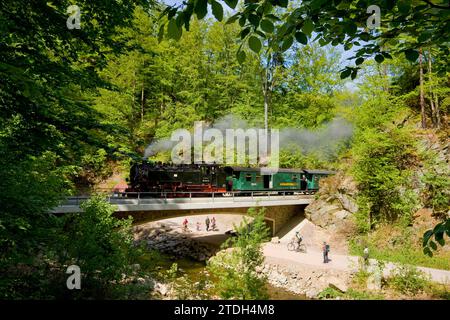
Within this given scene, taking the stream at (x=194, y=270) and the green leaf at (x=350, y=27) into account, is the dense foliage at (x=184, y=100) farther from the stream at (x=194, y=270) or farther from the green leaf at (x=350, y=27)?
the stream at (x=194, y=270)

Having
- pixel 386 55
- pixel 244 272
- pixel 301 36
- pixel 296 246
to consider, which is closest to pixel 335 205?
pixel 296 246

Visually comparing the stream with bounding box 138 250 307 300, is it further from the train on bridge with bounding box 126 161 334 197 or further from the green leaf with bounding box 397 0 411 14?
the green leaf with bounding box 397 0 411 14

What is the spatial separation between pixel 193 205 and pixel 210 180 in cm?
437

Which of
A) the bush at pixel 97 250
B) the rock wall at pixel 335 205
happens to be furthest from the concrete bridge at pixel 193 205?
the bush at pixel 97 250

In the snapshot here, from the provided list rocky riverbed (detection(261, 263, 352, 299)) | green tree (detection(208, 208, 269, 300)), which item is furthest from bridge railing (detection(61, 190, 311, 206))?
green tree (detection(208, 208, 269, 300))

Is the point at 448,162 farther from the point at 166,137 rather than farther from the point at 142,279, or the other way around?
the point at 166,137

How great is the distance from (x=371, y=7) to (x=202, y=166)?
21.2m

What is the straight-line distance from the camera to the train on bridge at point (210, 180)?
22.1m

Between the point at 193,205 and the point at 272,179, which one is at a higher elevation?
the point at 272,179

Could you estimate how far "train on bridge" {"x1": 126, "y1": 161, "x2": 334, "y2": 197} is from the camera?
22.1 metres

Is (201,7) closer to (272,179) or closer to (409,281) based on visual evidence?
(409,281)

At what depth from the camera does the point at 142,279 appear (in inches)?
580

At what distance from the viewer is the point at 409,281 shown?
13.7 m

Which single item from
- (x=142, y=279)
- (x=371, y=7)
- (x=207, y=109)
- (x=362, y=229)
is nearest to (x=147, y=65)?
(x=207, y=109)
